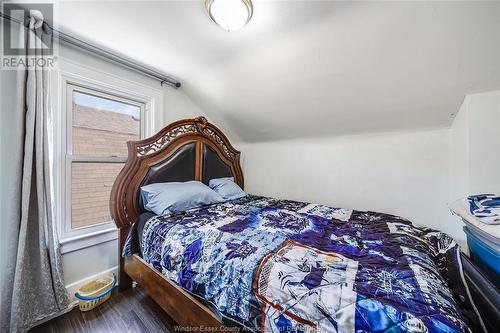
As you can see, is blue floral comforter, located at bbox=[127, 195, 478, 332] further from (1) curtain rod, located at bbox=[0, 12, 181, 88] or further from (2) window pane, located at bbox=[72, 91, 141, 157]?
(1) curtain rod, located at bbox=[0, 12, 181, 88]

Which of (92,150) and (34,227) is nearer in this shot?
(34,227)

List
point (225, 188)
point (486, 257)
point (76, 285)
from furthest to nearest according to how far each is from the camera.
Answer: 1. point (225, 188)
2. point (76, 285)
3. point (486, 257)

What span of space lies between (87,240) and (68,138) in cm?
95

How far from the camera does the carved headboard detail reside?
1.79 metres

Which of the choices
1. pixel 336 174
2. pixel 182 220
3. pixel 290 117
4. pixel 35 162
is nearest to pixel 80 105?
pixel 35 162

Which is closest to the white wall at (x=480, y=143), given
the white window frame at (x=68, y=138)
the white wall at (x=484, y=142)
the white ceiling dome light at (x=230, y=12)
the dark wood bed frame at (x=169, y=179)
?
the white wall at (x=484, y=142)

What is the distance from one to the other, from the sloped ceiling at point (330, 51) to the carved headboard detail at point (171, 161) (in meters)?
0.67

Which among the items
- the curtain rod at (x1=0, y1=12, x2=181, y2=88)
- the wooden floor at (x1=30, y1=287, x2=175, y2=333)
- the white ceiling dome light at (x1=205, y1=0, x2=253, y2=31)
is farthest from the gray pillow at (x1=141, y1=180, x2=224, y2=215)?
the white ceiling dome light at (x1=205, y1=0, x2=253, y2=31)

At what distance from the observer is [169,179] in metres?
2.13

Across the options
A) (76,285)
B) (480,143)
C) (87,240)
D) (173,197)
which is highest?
(480,143)

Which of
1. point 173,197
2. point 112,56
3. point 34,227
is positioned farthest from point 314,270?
point 112,56

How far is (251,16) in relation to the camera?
132 centimetres

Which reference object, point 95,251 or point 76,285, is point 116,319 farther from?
point 95,251

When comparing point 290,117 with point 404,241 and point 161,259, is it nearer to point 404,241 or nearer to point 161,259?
point 404,241
